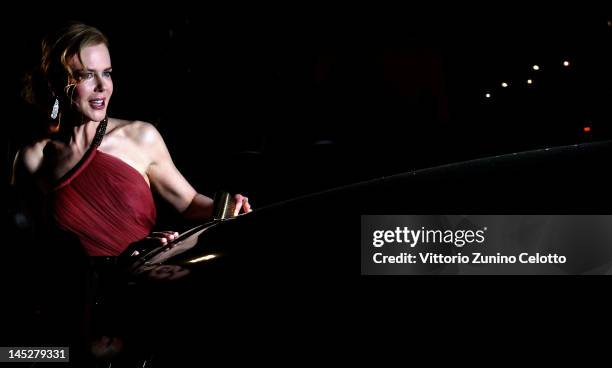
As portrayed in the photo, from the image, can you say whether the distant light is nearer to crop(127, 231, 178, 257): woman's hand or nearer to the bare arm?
crop(127, 231, 178, 257): woman's hand

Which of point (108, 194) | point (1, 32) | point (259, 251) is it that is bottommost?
point (259, 251)

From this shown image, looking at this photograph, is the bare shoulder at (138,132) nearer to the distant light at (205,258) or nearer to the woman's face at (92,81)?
the woman's face at (92,81)

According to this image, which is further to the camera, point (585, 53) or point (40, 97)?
point (585, 53)

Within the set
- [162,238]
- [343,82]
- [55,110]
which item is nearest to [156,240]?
[162,238]

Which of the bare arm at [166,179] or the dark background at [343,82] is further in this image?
the dark background at [343,82]

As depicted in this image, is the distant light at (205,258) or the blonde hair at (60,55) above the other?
the blonde hair at (60,55)

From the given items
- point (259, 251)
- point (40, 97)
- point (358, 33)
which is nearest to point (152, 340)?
point (259, 251)

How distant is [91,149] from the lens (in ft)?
8.32

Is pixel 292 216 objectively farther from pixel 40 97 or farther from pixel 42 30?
pixel 42 30

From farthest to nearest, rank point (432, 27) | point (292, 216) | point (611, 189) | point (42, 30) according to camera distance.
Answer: point (432, 27), point (42, 30), point (292, 216), point (611, 189)

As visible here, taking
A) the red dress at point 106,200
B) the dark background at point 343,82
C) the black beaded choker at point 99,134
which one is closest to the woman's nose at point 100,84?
the black beaded choker at point 99,134

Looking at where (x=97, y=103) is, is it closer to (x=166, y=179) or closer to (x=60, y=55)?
(x=60, y=55)

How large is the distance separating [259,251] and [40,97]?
6.53ft

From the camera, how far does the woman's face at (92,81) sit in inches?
95.4
